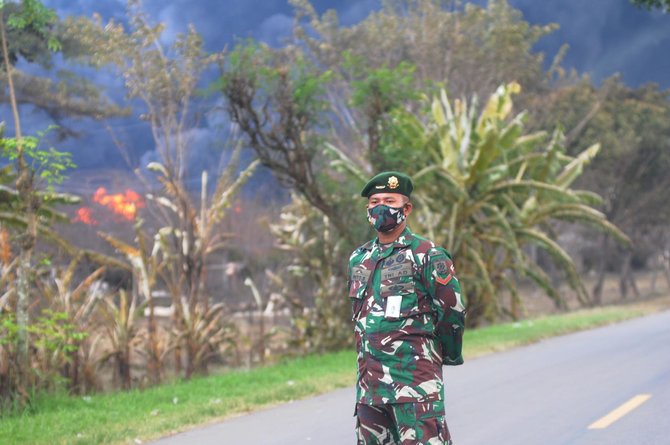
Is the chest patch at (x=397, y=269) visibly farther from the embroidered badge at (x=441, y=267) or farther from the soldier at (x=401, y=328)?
the embroidered badge at (x=441, y=267)

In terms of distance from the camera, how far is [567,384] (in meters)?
11.4

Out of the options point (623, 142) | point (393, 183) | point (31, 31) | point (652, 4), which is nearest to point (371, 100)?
point (652, 4)

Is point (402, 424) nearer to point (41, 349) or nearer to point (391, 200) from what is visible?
point (391, 200)

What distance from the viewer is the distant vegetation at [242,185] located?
41.5 feet

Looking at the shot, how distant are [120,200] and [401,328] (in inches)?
732

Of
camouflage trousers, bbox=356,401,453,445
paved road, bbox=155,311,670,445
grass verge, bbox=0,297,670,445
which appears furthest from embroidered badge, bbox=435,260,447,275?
grass verge, bbox=0,297,670,445

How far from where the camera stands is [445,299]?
4.64 metres

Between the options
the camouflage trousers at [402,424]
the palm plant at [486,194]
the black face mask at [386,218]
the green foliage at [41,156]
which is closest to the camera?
the camouflage trousers at [402,424]

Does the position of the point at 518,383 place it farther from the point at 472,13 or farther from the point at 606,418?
the point at 472,13

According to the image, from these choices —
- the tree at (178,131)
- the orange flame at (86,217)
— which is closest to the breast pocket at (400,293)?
the tree at (178,131)

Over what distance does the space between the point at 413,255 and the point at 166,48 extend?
12.7 meters

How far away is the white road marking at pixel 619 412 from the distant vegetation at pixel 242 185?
6070 mm

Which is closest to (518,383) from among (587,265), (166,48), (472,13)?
(166,48)

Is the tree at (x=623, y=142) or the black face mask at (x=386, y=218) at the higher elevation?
the tree at (x=623, y=142)
